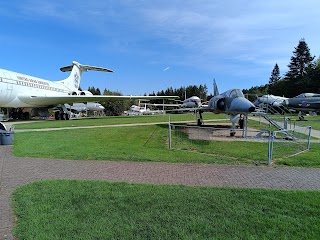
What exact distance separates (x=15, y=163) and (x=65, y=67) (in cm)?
3407

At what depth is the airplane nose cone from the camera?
51.6 ft

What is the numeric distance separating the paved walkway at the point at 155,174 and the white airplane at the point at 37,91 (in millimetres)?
18666

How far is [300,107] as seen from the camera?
34.3 metres

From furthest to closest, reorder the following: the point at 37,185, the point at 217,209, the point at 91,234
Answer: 1. the point at 37,185
2. the point at 217,209
3. the point at 91,234

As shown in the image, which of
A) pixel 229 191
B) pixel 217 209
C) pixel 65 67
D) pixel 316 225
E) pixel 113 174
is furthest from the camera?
pixel 65 67

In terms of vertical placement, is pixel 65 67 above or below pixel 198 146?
above

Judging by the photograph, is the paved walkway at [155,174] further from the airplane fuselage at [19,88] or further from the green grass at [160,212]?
the airplane fuselage at [19,88]

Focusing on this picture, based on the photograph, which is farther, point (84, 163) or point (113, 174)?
point (84, 163)

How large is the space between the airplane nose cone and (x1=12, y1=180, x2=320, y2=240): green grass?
33.0ft

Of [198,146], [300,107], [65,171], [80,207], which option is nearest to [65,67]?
[300,107]

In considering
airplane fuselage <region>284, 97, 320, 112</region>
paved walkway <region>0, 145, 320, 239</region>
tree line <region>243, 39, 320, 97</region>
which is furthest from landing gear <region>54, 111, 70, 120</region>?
tree line <region>243, 39, 320, 97</region>

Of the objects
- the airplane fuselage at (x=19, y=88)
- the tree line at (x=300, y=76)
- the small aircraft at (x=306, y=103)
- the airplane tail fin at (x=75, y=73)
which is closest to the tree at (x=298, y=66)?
the tree line at (x=300, y=76)

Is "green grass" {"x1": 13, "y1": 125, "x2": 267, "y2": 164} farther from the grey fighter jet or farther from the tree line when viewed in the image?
the tree line

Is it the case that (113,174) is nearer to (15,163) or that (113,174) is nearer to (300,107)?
(15,163)
